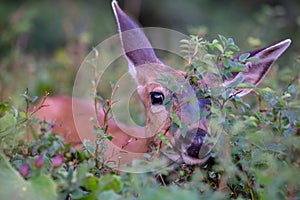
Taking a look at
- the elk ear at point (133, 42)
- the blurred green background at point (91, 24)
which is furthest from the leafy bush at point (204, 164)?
the blurred green background at point (91, 24)

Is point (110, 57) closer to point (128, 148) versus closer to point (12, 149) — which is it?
point (128, 148)

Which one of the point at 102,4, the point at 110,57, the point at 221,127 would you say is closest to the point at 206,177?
the point at 221,127

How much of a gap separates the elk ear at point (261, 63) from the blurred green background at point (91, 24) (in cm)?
245

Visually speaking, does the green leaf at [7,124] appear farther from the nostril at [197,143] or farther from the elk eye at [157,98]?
the elk eye at [157,98]

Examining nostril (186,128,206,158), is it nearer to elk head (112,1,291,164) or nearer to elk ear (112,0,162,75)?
elk head (112,1,291,164)

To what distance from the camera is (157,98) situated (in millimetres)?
3877

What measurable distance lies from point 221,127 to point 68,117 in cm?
214

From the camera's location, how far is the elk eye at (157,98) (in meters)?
3.84

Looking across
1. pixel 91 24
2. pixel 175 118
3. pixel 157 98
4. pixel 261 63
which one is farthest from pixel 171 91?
pixel 91 24

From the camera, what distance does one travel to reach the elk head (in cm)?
322

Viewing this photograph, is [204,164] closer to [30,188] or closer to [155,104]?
[155,104]

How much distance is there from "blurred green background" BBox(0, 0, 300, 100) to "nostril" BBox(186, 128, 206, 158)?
2.95m

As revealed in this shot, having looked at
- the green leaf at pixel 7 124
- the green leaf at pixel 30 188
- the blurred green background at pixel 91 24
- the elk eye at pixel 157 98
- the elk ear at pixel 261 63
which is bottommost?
the blurred green background at pixel 91 24

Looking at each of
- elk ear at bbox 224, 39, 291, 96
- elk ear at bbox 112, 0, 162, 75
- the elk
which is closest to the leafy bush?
the elk
